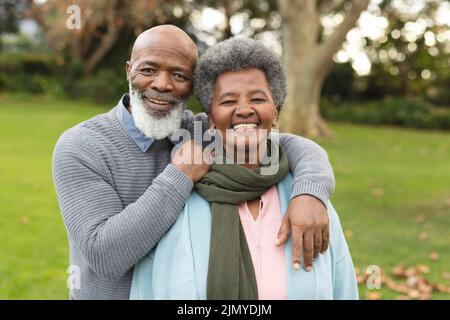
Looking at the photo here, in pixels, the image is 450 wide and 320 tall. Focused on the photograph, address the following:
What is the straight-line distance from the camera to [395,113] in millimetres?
23406

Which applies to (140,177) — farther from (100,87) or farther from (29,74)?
(29,74)

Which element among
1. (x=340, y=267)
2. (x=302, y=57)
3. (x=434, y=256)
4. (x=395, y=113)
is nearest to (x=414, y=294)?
(x=434, y=256)

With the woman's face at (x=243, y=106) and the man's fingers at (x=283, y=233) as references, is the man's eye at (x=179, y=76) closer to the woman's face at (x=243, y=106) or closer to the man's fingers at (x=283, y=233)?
the woman's face at (x=243, y=106)

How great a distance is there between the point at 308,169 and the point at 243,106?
1.21ft

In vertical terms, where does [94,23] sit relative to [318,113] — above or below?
above

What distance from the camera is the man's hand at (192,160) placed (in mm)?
2098

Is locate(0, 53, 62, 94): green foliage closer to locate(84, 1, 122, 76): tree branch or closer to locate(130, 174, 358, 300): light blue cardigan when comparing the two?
locate(84, 1, 122, 76): tree branch

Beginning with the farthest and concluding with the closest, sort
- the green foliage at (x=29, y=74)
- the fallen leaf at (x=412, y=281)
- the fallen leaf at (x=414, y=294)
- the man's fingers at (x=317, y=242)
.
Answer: the green foliage at (x=29, y=74), the fallen leaf at (x=412, y=281), the fallen leaf at (x=414, y=294), the man's fingers at (x=317, y=242)

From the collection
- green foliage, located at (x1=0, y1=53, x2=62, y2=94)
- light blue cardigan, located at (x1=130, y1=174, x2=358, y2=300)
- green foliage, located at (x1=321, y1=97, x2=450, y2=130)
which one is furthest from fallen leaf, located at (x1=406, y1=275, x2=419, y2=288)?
green foliage, located at (x1=0, y1=53, x2=62, y2=94)

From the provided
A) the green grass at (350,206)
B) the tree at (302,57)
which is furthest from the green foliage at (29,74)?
the tree at (302,57)

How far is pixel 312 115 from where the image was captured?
15.6 meters

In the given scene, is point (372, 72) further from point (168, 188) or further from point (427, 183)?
point (168, 188)

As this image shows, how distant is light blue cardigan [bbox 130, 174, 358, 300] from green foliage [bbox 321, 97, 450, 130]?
21.9 metres

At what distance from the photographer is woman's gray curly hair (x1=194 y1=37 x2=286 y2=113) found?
2.17m
